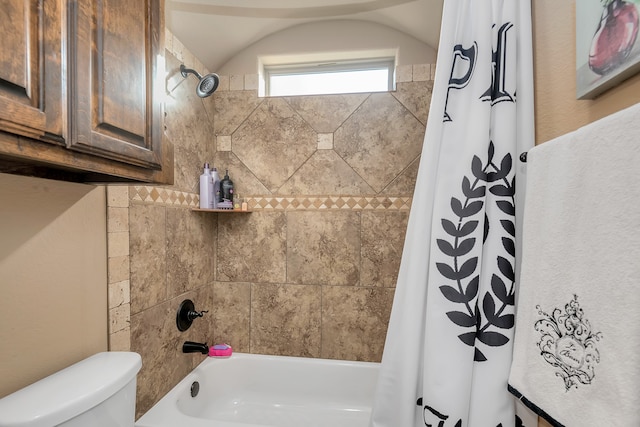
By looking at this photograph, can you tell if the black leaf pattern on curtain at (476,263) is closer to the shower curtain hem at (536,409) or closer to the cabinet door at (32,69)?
the shower curtain hem at (536,409)

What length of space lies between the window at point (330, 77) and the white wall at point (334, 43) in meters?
0.11

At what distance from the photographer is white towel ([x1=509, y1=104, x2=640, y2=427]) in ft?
1.57

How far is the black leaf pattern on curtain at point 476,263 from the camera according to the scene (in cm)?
85

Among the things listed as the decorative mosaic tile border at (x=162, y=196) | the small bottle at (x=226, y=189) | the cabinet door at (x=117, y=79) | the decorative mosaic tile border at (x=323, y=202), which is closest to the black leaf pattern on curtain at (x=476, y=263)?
the cabinet door at (x=117, y=79)

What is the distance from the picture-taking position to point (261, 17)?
200cm

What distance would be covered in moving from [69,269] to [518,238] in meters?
1.43

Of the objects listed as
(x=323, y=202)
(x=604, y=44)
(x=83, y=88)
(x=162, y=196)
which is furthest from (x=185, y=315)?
(x=604, y=44)

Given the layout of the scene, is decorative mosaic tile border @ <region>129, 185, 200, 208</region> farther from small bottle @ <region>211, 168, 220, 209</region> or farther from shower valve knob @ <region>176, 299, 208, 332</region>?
shower valve knob @ <region>176, 299, 208, 332</region>

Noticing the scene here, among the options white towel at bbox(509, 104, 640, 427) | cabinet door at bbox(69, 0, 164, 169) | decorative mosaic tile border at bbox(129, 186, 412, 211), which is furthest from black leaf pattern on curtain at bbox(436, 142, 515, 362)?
decorative mosaic tile border at bbox(129, 186, 412, 211)

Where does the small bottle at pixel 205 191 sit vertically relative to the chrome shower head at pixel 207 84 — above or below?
below

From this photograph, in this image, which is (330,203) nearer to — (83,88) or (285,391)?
(285,391)

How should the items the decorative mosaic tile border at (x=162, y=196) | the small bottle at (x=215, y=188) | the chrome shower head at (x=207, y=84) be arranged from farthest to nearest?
the small bottle at (x=215, y=188)
the chrome shower head at (x=207, y=84)
the decorative mosaic tile border at (x=162, y=196)

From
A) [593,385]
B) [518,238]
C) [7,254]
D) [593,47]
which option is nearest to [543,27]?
[593,47]

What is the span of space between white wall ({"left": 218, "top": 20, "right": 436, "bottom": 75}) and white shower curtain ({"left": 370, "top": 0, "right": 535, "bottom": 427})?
1.27m
